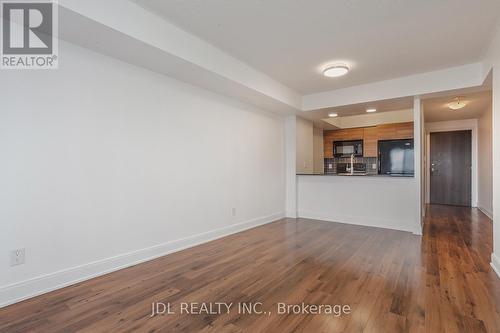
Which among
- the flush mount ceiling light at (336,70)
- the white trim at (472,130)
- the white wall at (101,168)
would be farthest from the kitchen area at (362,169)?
the white wall at (101,168)

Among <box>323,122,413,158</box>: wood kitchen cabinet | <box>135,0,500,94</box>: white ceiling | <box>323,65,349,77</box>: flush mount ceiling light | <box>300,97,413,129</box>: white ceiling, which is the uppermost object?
<box>135,0,500,94</box>: white ceiling

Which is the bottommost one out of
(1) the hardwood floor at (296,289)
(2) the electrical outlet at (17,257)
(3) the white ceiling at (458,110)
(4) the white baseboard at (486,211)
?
(1) the hardwood floor at (296,289)

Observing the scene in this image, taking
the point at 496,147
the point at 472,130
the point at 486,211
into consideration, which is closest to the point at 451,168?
the point at 472,130

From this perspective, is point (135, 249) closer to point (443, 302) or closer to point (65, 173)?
point (65, 173)

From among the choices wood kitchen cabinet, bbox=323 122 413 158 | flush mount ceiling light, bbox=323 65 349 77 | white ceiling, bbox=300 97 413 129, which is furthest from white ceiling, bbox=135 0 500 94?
wood kitchen cabinet, bbox=323 122 413 158

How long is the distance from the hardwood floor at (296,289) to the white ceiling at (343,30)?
2599mm

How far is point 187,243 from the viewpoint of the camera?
3586 millimetres

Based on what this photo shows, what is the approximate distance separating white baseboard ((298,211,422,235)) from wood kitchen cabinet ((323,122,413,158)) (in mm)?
2805

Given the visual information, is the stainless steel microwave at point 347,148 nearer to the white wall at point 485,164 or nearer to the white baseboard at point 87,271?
the white wall at point 485,164

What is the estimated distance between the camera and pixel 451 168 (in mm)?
7625

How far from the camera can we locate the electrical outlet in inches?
84.7

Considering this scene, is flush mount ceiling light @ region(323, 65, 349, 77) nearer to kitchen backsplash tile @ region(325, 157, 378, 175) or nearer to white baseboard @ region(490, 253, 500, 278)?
white baseboard @ region(490, 253, 500, 278)

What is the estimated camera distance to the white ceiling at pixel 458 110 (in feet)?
15.7

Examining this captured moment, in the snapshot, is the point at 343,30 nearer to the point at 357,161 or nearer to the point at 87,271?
the point at 87,271
